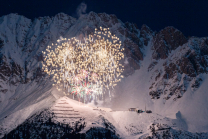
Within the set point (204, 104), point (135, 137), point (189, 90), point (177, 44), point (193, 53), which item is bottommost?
point (135, 137)

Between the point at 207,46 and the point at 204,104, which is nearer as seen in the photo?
the point at 204,104

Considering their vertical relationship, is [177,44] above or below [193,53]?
above

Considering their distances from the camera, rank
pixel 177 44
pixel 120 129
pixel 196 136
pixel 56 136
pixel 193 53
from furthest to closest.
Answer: pixel 177 44, pixel 193 53, pixel 120 129, pixel 196 136, pixel 56 136

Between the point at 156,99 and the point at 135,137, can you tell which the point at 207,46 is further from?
the point at 135,137

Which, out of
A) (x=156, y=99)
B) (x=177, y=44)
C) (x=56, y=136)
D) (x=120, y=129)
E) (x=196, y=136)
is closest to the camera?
(x=56, y=136)

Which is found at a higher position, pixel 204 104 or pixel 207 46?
pixel 207 46

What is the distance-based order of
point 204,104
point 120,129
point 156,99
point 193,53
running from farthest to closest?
1. point 193,53
2. point 156,99
3. point 204,104
4. point 120,129

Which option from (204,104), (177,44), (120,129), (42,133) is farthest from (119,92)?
(42,133)

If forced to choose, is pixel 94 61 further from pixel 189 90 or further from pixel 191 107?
Result: pixel 189 90

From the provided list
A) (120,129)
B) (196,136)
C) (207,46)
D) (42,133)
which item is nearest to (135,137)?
(120,129)
